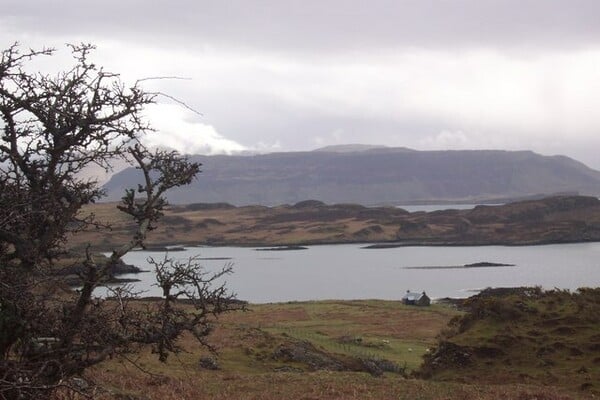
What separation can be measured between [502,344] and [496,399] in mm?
11566

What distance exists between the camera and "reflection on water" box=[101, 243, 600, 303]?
116 m

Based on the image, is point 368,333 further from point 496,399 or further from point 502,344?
point 496,399

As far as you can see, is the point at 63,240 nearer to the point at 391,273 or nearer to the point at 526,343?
the point at 526,343

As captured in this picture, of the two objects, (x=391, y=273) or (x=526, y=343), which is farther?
(x=391, y=273)

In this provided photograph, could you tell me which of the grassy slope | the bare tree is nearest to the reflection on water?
the grassy slope

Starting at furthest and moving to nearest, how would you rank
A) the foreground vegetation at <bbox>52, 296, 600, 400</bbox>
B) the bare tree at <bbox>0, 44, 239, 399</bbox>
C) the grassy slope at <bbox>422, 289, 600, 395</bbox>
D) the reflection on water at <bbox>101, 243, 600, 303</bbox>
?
the reflection on water at <bbox>101, 243, 600, 303</bbox> < the grassy slope at <bbox>422, 289, 600, 395</bbox> < the foreground vegetation at <bbox>52, 296, 600, 400</bbox> < the bare tree at <bbox>0, 44, 239, 399</bbox>

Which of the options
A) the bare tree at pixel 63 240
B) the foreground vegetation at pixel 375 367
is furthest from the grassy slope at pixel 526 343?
the bare tree at pixel 63 240

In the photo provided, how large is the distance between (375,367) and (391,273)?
10399 centimetres

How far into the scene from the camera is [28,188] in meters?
12.5

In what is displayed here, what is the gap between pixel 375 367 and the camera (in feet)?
136

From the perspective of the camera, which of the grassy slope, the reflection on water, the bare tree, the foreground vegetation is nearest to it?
the bare tree

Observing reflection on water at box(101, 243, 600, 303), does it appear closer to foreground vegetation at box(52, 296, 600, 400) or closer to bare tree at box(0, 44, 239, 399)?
foreground vegetation at box(52, 296, 600, 400)

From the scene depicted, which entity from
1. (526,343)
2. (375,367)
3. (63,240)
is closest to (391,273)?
(375,367)

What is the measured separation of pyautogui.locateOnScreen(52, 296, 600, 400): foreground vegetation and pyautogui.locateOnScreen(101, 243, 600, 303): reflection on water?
49.9m
